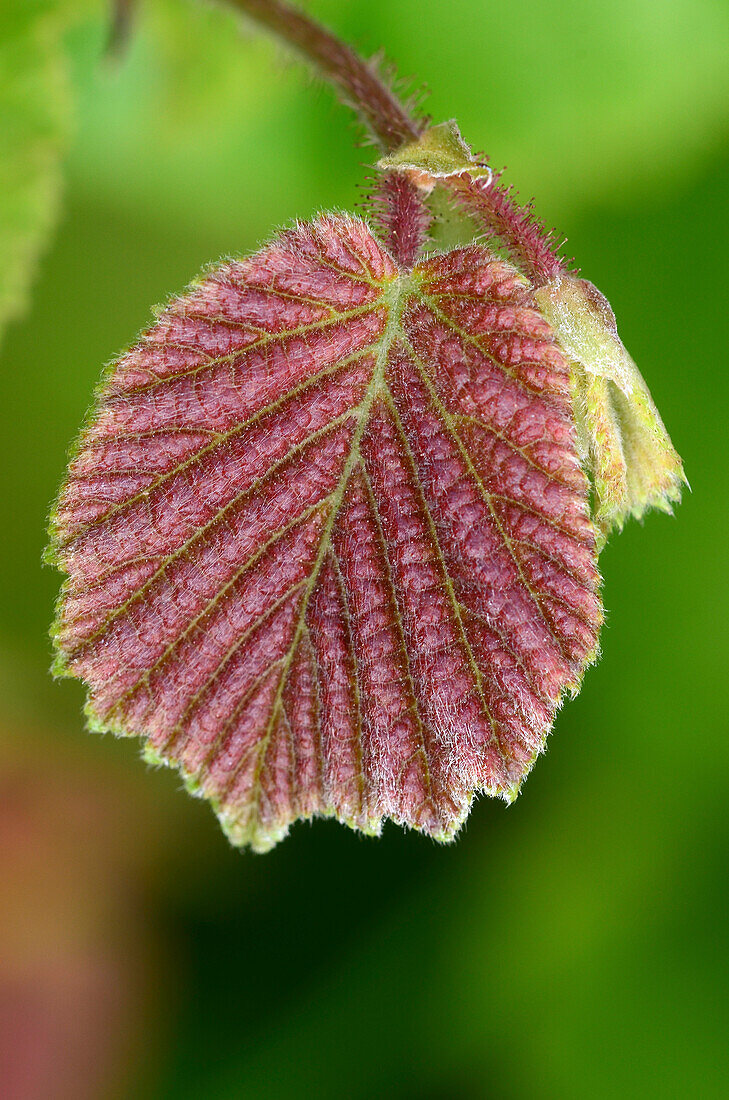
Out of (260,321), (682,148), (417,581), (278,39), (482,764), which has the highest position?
(682,148)

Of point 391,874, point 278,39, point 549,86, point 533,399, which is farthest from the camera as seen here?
point 549,86

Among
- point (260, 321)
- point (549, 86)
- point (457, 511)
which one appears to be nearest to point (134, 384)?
point (260, 321)

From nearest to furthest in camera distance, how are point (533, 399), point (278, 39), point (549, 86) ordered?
point (533, 399)
point (278, 39)
point (549, 86)

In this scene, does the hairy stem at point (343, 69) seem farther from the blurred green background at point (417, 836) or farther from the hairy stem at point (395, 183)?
the blurred green background at point (417, 836)

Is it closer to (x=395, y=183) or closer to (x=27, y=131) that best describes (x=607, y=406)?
(x=395, y=183)

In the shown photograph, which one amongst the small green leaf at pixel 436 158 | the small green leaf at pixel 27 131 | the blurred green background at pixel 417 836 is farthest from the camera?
the blurred green background at pixel 417 836

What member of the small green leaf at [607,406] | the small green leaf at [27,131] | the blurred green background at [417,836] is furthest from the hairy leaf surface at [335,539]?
the blurred green background at [417,836]

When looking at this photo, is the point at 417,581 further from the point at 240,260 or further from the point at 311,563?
the point at 240,260
